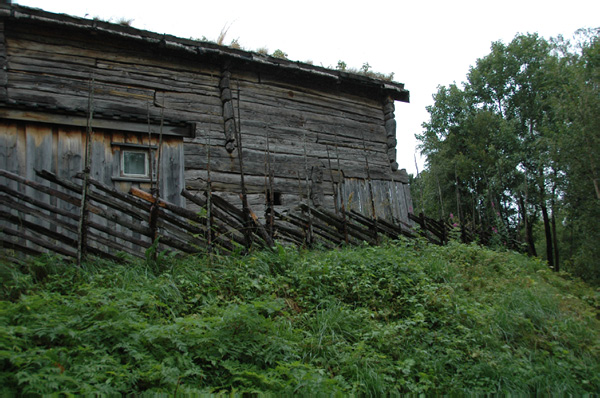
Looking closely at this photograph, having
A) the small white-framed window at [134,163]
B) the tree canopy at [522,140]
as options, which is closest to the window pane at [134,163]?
the small white-framed window at [134,163]

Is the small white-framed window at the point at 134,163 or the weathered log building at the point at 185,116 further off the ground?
the weathered log building at the point at 185,116

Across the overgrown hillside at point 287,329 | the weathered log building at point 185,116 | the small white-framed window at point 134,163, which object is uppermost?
the weathered log building at point 185,116

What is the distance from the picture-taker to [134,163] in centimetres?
788

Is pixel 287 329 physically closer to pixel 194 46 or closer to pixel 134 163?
pixel 134 163

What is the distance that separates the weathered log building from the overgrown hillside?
1623mm

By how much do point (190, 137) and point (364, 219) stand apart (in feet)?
12.4

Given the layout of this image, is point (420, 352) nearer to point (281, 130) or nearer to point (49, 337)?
point (49, 337)

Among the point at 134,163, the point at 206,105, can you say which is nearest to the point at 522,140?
the point at 206,105

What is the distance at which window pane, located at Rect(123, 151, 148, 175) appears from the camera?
780 centimetres

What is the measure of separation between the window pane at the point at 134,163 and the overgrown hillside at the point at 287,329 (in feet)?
9.29

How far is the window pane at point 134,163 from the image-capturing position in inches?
307

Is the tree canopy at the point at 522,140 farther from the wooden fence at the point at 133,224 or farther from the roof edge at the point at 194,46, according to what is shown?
the wooden fence at the point at 133,224

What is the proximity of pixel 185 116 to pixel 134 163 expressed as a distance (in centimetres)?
170

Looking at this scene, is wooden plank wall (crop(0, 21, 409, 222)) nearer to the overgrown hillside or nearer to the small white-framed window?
the small white-framed window
